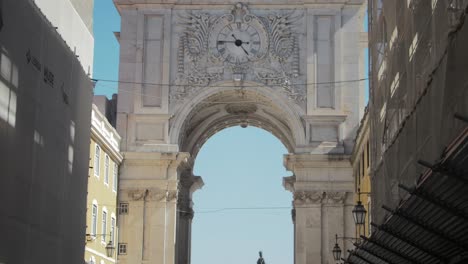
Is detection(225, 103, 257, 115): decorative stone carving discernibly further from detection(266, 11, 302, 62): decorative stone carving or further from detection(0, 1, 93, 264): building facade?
detection(0, 1, 93, 264): building facade

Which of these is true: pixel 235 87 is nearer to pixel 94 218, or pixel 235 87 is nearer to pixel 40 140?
pixel 94 218

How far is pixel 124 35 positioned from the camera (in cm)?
5450

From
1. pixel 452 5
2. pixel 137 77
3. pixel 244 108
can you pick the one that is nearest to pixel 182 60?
pixel 137 77

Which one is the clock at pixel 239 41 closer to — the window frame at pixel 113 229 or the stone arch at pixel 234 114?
the stone arch at pixel 234 114

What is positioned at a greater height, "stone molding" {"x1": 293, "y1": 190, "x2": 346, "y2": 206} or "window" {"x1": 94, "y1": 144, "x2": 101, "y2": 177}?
"window" {"x1": 94, "y1": 144, "x2": 101, "y2": 177}

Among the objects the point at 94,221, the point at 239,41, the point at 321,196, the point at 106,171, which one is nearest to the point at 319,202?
the point at 321,196

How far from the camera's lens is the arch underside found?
54625mm

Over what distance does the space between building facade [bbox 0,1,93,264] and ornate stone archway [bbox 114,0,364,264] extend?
2040 centimetres

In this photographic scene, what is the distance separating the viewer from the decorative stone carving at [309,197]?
52125mm

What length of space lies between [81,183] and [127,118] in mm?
22329

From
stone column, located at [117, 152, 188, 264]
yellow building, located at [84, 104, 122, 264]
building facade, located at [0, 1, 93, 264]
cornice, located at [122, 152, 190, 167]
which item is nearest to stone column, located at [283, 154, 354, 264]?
cornice, located at [122, 152, 190, 167]

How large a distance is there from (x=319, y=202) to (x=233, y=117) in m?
11.3

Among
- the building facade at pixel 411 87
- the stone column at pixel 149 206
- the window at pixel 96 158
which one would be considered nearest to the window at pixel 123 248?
the stone column at pixel 149 206

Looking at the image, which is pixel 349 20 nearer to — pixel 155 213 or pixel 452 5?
pixel 155 213
